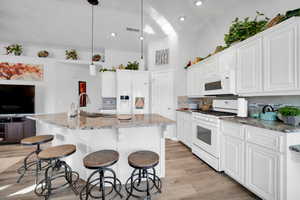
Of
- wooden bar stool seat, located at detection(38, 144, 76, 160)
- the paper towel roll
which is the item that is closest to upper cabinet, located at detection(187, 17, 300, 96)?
the paper towel roll

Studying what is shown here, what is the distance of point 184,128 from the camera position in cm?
361

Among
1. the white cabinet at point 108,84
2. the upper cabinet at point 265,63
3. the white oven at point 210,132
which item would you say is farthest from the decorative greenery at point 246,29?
the white cabinet at point 108,84

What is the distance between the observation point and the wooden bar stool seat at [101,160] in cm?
137

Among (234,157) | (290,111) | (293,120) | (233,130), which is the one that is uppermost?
(290,111)

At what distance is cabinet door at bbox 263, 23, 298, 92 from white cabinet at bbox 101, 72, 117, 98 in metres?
3.73

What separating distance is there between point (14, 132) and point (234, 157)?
17.3 ft

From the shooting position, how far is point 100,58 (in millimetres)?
5020

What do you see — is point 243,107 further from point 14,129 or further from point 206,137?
point 14,129

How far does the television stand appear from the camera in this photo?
3680 millimetres

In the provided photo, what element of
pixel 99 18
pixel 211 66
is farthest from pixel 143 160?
pixel 99 18

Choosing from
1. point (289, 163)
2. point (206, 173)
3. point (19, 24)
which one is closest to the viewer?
point (289, 163)

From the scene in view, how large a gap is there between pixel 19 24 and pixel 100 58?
2208mm

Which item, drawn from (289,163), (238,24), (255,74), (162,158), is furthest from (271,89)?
(162,158)

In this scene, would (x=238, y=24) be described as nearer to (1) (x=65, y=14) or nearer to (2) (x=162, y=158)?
(2) (x=162, y=158)
